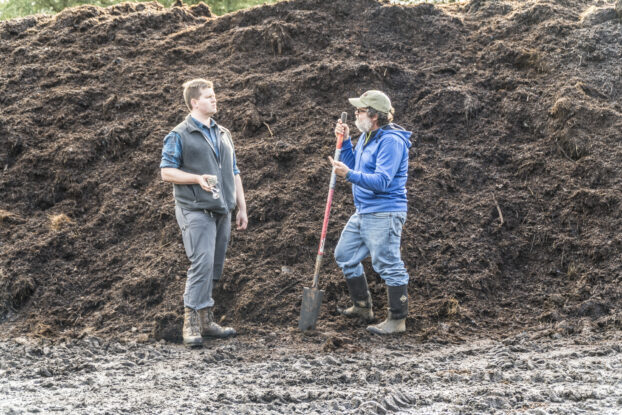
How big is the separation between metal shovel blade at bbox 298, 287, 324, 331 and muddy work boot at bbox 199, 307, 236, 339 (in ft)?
1.97

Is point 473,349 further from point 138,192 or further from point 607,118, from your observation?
point 138,192

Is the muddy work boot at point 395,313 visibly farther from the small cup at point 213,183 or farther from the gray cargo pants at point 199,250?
the small cup at point 213,183

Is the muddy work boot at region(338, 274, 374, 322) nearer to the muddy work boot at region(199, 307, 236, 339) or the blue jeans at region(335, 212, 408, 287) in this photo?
the blue jeans at region(335, 212, 408, 287)

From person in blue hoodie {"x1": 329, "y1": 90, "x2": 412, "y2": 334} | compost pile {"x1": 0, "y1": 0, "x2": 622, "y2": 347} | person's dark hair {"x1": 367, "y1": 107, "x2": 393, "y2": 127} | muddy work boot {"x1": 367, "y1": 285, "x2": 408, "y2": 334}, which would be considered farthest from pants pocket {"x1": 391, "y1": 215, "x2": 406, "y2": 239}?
compost pile {"x1": 0, "y1": 0, "x2": 622, "y2": 347}

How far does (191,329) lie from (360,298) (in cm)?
148

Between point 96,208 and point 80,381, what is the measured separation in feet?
10.4

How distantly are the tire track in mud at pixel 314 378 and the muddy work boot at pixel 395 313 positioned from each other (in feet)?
0.69

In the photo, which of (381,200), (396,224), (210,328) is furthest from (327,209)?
(210,328)

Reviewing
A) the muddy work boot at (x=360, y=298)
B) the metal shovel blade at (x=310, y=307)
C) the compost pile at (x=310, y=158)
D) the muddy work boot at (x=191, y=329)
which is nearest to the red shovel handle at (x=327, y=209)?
the metal shovel blade at (x=310, y=307)

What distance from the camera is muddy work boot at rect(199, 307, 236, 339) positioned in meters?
5.88

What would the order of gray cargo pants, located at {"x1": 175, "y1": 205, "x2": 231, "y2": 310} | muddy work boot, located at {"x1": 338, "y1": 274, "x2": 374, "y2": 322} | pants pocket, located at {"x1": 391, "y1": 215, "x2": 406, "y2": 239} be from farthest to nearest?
muddy work boot, located at {"x1": 338, "y1": 274, "x2": 374, "y2": 322} → pants pocket, located at {"x1": 391, "y1": 215, "x2": 406, "y2": 239} → gray cargo pants, located at {"x1": 175, "y1": 205, "x2": 231, "y2": 310}

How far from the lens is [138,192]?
7.89 meters

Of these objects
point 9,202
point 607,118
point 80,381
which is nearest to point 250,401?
point 80,381

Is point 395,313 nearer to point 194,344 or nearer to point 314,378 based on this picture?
point 314,378
